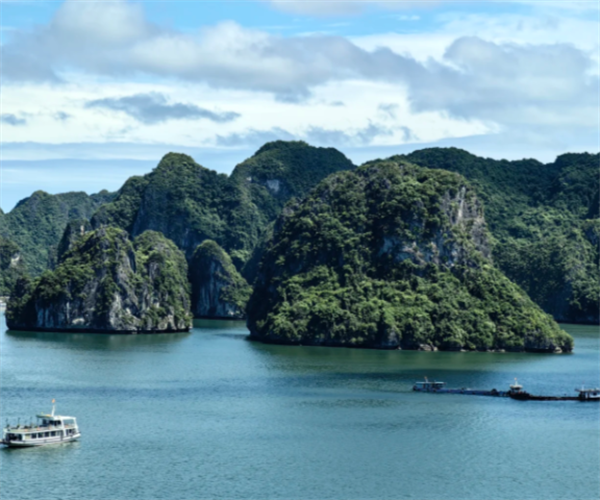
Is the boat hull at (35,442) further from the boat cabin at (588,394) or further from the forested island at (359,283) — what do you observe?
the forested island at (359,283)

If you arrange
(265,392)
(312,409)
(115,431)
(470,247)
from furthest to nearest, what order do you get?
(470,247), (265,392), (312,409), (115,431)

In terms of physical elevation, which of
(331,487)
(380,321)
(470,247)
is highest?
(470,247)

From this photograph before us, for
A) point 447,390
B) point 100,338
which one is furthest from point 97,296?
point 447,390

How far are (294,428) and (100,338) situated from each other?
83.3m

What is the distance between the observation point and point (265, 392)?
107 m

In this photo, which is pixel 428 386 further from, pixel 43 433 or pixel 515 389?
pixel 43 433

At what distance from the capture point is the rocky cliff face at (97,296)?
17662cm

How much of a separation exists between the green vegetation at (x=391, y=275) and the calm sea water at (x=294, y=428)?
11.4m

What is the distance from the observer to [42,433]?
261ft

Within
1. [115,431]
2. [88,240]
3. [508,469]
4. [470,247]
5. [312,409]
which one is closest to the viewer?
[508,469]

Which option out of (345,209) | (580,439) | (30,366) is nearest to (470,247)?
(345,209)

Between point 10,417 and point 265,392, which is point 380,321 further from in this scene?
point 10,417

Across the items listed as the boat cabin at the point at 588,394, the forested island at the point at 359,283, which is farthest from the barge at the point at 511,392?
the forested island at the point at 359,283

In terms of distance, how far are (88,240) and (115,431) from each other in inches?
4121
